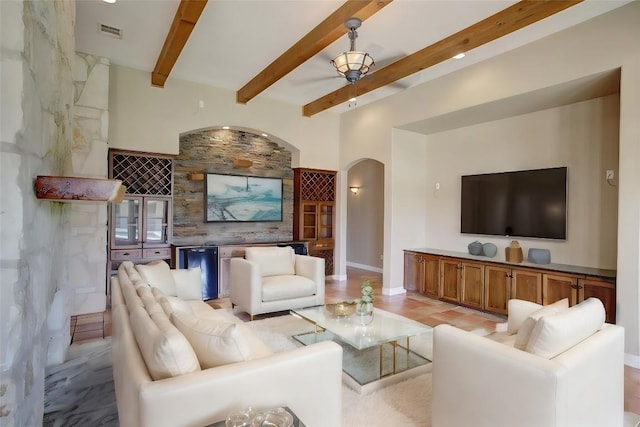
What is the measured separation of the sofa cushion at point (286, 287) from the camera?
419cm

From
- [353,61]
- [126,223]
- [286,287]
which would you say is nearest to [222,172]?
[126,223]

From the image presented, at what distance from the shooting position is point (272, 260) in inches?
185

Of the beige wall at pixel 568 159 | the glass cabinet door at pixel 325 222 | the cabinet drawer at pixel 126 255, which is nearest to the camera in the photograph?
the beige wall at pixel 568 159

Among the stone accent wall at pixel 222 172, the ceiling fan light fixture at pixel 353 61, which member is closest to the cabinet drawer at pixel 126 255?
the stone accent wall at pixel 222 172

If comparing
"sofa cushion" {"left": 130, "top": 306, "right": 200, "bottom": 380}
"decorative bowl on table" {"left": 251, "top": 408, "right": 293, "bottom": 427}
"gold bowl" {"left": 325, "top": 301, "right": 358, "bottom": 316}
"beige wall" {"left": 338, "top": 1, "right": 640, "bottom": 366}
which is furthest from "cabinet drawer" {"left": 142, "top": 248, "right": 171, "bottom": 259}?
"decorative bowl on table" {"left": 251, "top": 408, "right": 293, "bottom": 427}

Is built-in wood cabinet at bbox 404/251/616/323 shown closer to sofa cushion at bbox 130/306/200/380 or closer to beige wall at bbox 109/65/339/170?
beige wall at bbox 109/65/339/170

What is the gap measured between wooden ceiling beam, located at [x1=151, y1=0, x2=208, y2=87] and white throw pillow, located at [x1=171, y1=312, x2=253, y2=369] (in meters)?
2.81

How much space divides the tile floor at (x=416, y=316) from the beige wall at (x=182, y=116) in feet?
7.76

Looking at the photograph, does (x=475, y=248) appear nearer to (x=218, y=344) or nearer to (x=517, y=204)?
(x=517, y=204)

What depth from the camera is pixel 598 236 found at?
4082 mm

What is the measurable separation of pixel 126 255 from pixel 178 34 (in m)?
3.01

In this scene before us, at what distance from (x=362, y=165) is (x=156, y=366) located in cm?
750

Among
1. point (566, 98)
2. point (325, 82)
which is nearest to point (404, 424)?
point (566, 98)

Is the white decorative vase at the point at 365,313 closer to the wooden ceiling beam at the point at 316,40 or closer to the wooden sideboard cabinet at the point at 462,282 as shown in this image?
the wooden sideboard cabinet at the point at 462,282
